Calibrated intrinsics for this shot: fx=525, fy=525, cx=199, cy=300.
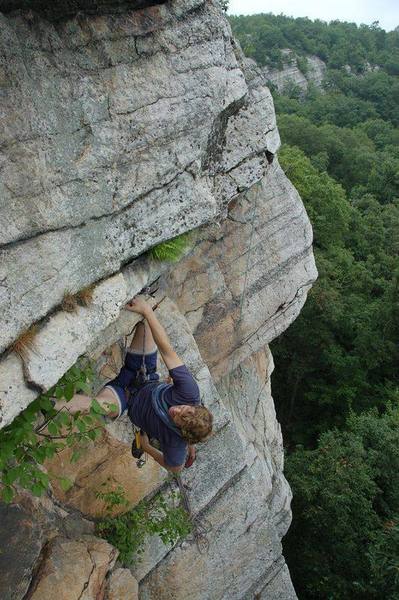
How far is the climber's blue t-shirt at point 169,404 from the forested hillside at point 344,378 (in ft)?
17.5

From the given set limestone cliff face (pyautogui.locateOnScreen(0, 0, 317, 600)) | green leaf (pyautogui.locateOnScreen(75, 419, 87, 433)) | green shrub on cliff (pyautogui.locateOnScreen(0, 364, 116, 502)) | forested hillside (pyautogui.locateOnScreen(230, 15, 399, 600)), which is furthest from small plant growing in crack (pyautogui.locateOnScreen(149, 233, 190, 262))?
forested hillside (pyautogui.locateOnScreen(230, 15, 399, 600))

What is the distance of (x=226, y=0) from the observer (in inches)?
246

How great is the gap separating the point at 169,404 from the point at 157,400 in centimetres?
14

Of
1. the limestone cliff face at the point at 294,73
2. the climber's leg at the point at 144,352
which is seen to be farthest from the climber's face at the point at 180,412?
the limestone cliff face at the point at 294,73

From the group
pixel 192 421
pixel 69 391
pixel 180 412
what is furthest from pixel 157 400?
pixel 69 391

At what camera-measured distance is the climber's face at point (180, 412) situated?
4.56m

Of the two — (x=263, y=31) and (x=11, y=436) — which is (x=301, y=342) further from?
(x=263, y=31)

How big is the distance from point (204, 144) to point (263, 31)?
78525mm

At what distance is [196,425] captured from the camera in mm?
4535

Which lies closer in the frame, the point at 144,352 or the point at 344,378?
the point at 144,352

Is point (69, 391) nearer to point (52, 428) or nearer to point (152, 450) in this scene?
point (52, 428)

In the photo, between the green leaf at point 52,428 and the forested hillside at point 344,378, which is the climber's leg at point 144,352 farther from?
the forested hillside at point 344,378

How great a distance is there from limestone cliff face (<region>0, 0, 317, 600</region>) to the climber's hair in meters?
1.12

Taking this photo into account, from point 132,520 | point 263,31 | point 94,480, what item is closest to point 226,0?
point 94,480
